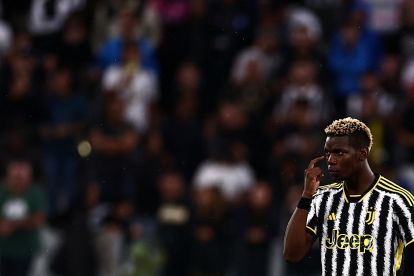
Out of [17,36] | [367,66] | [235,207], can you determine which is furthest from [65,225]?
[367,66]

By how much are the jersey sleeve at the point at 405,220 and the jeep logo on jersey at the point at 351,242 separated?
179mm

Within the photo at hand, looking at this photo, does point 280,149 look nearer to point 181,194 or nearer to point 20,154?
point 181,194

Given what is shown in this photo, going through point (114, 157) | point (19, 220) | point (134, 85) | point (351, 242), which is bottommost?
point (351, 242)

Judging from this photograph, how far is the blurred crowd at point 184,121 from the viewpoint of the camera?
1303 cm

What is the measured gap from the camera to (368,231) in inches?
255

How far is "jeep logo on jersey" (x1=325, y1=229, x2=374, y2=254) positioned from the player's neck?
263mm

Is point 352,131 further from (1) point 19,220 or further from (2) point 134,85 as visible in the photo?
(2) point 134,85

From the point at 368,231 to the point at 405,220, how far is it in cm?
22

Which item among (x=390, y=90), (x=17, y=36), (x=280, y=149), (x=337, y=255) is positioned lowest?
(x=337, y=255)

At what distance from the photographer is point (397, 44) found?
46.4ft

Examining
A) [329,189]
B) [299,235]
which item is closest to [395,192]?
[329,189]

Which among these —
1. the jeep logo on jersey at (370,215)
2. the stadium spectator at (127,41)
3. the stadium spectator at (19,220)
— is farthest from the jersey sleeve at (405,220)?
the stadium spectator at (127,41)

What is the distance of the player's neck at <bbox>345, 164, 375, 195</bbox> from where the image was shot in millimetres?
6520

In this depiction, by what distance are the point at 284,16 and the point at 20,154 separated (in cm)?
385
